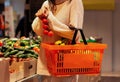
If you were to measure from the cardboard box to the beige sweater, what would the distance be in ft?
0.17

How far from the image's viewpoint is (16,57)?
1613 mm

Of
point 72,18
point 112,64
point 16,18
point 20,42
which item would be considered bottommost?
point 112,64

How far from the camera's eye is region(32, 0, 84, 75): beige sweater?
1448mm

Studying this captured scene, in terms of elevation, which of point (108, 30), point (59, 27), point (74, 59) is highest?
point (108, 30)

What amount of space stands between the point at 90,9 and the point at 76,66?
218cm

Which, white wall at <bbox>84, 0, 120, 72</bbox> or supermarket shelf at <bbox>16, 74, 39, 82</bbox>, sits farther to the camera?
white wall at <bbox>84, 0, 120, 72</bbox>

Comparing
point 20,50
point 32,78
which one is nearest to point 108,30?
point 20,50

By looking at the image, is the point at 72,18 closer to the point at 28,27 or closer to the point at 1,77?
the point at 1,77

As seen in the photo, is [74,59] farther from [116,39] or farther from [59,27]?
[116,39]

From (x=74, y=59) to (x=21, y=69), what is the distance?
1.05ft

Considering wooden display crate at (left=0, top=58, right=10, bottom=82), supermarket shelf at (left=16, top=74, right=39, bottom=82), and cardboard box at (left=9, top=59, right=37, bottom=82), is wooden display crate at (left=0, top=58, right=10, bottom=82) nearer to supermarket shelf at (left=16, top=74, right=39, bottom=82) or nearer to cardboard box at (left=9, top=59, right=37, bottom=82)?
cardboard box at (left=9, top=59, right=37, bottom=82)

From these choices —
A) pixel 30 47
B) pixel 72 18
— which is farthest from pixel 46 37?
pixel 30 47

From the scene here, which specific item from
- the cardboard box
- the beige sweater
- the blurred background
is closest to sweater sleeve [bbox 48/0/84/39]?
the beige sweater

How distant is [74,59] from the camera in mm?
1367
